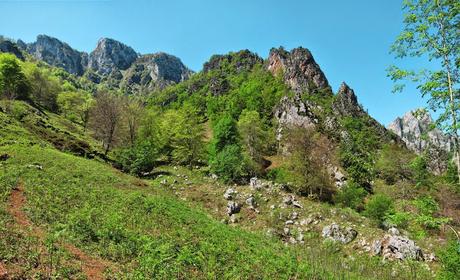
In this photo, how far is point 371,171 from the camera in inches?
2488

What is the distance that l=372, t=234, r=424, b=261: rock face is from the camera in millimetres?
24906

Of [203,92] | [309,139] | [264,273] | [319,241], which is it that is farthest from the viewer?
[203,92]

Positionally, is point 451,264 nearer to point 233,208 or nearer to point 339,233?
point 339,233

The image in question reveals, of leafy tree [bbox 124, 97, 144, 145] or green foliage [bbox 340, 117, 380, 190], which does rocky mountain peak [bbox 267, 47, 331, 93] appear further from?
leafy tree [bbox 124, 97, 144, 145]

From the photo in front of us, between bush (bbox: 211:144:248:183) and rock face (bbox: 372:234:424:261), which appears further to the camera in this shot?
bush (bbox: 211:144:248:183)

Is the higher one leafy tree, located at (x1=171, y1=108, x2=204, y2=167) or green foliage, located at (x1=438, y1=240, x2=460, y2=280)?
leafy tree, located at (x1=171, y1=108, x2=204, y2=167)

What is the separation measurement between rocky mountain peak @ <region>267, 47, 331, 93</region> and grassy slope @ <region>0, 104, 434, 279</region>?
8015 centimetres

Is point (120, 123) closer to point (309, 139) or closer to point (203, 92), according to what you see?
point (309, 139)

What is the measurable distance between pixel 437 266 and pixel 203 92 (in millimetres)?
112066

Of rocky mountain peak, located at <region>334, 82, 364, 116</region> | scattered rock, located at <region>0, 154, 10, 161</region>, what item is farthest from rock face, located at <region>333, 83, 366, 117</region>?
scattered rock, located at <region>0, 154, 10, 161</region>

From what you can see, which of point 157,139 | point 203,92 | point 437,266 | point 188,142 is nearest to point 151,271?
point 437,266

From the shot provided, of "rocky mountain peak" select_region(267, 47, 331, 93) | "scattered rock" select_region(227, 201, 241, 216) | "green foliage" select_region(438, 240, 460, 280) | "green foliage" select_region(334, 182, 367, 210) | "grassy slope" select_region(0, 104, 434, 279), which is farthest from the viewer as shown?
"rocky mountain peak" select_region(267, 47, 331, 93)

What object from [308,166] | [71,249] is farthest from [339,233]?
[71,249]

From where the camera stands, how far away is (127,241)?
16500 millimetres
